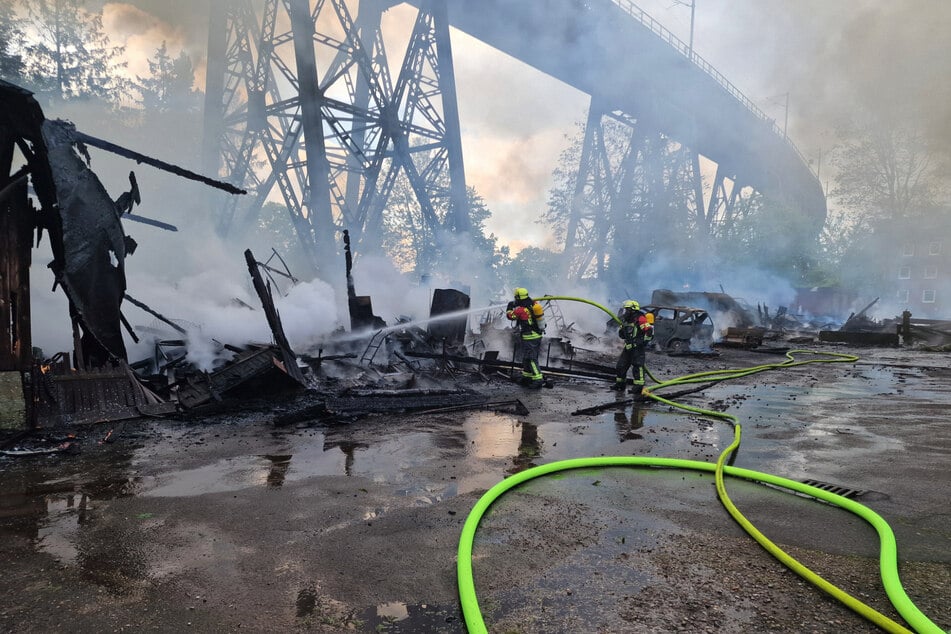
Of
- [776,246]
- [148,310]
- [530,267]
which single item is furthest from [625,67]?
[530,267]

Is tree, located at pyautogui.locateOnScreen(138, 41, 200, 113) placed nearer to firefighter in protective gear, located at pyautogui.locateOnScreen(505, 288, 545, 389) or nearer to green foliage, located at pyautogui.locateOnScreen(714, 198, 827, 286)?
firefighter in protective gear, located at pyautogui.locateOnScreen(505, 288, 545, 389)

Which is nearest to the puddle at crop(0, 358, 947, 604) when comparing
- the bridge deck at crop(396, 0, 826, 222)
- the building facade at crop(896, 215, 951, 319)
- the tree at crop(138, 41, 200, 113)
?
the bridge deck at crop(396, 0, 826, 222)

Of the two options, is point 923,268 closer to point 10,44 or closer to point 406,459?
point 406,459

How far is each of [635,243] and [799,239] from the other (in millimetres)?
16478

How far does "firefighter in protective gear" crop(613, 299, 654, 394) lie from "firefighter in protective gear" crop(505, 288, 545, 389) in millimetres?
1480

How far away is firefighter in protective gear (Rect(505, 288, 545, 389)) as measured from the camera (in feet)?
28.1

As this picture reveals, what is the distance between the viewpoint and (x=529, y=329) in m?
8.65

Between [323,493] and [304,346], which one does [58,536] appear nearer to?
[323,493]

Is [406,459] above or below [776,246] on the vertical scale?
below

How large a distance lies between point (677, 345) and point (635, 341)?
7755 millimetres

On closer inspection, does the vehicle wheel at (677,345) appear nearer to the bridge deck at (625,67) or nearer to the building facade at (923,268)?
the bridge deck at (625,67)

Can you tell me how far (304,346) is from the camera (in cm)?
941

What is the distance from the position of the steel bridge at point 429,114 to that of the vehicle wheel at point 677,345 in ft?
25.8

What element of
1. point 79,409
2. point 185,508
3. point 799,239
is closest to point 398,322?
point 79,409
